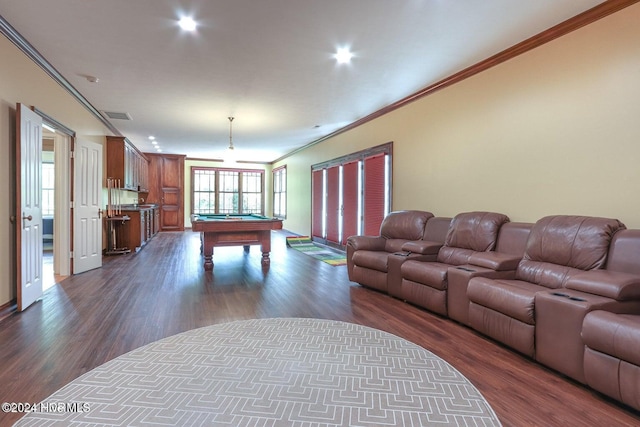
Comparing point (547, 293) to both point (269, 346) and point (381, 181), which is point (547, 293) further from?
point (381, 181)

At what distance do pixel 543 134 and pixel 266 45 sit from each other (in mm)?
3061

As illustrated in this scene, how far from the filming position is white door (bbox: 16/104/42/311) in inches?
126

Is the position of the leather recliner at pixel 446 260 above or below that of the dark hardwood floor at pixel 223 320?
above

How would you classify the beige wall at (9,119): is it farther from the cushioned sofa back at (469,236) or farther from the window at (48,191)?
the window at (48,191)

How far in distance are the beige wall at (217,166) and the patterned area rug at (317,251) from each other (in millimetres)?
4673

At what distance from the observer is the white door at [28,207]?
3.20m

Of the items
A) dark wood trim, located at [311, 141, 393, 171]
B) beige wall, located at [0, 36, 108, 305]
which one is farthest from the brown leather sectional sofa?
beige wall, located at [0, 36, 108, 305]

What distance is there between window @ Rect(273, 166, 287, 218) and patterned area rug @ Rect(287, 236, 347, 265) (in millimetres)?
3075

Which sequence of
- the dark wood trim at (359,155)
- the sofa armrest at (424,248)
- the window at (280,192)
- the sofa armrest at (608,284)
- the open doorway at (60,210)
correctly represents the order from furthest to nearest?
the window at (280,192)
the dark wood trim at (359,155)
the open doorway at (60,210)
the sofa armrest at (424,248)
the sofa armrest at (608,284)

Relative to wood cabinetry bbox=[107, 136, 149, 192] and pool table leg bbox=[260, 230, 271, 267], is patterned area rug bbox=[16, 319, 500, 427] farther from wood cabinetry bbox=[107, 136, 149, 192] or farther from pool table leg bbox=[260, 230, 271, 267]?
wood cabinetry bbox=[107, 136, 149, 192]

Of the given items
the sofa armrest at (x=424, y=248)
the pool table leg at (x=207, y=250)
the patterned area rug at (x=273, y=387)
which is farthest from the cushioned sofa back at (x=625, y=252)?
the pool table leg at (x=207, y=250)

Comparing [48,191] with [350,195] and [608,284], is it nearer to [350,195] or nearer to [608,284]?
[350,195]

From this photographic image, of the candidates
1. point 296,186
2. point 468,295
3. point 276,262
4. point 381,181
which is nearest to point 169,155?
point 296,186

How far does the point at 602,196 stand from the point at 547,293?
1213mm
